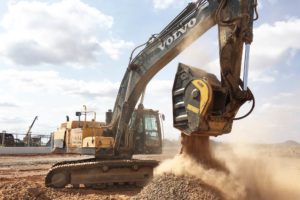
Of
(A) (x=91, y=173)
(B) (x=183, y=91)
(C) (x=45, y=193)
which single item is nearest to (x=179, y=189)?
(B) (x=183, y=91)

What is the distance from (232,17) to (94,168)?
614 cm

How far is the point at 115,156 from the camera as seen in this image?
470 inches

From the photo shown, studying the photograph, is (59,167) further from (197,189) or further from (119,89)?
(197,189)

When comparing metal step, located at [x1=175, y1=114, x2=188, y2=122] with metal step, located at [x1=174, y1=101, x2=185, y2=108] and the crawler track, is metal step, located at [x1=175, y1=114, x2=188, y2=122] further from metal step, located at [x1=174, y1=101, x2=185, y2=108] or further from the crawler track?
the crawler track

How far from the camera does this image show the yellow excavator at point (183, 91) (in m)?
7.72

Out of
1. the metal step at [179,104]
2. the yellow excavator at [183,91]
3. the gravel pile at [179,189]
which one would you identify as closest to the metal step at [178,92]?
the yellow excavator at [183,91]

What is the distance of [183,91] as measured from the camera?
8039 millimetres

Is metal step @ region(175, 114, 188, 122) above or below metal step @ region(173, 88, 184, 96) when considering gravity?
below

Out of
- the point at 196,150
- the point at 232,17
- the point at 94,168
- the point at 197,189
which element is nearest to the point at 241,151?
the point at 196,150

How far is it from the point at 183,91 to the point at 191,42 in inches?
76.8

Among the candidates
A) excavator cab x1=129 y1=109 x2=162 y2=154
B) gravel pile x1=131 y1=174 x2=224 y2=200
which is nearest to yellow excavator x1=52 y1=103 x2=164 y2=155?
excavator cab x1=129 y1=109 x2=162 y2=154

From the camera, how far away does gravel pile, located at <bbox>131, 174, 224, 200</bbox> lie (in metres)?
7.43

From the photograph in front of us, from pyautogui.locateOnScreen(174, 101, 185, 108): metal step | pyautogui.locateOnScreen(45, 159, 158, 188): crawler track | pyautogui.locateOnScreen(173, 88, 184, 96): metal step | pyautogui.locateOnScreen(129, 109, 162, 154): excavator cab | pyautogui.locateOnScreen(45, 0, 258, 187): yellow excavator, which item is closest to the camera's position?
pyautogui.locateOnScreen(45, 0, 258, 187): yellow excavator

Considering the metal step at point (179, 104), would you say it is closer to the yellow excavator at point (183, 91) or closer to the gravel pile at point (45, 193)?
the yellow excavator at point (183, 91)
